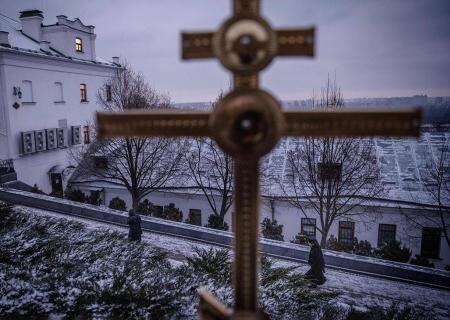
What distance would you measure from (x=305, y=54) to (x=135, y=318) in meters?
4.94

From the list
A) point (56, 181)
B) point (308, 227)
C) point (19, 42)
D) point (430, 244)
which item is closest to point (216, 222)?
point (308, 227)

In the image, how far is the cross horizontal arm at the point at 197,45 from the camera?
2271 millimetres

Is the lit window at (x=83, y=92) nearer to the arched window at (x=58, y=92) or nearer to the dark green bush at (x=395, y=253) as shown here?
the arched window at (x=58, y=92)

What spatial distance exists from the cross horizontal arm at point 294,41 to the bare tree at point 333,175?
15345 mm

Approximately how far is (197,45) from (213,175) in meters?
21.0

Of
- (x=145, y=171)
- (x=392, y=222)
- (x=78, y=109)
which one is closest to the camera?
(x=392, y=222)

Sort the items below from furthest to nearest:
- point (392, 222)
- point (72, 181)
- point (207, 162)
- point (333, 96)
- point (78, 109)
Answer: point (78, 109) → point (72, 181) → point (207, 162) → point (392, 222) → point (333, 96)

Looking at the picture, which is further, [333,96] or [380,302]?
A: [333,96]

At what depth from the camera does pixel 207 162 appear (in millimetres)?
Answer: 24125

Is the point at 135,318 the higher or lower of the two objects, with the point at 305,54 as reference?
lower

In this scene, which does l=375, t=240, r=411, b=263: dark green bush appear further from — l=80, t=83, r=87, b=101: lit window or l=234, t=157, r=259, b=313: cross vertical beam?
Result: l=80, t=83, r=87, b=101: lit window

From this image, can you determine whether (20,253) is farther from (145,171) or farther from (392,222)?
(392,222)

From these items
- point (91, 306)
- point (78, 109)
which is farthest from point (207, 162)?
point (91, 306)

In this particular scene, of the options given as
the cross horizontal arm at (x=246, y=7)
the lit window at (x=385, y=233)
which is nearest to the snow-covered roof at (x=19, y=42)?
the cross horizontal arm at (x=246, y=7)
